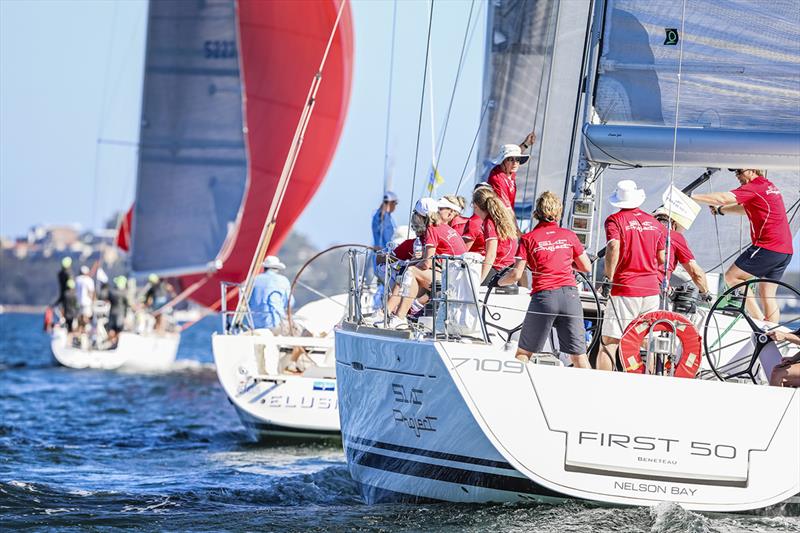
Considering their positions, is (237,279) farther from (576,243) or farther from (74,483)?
(576,243)

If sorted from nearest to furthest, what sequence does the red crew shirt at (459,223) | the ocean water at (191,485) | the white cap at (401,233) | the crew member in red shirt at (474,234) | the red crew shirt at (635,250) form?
1. the ocean water at (191,485)
2. the red crew shirt at (635,250)
3. the crew member in red shirt at (474,234)
4. the red crew shirt at (459,223)
5. the white cap at (401,233)

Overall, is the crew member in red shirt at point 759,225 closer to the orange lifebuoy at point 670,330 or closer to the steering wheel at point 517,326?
the steering wheel at point 517,326

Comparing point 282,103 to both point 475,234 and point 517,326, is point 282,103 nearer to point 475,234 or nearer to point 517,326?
point 475,234

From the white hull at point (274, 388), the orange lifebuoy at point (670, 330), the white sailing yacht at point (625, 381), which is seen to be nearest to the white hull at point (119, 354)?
the white hull at point (274, 388)

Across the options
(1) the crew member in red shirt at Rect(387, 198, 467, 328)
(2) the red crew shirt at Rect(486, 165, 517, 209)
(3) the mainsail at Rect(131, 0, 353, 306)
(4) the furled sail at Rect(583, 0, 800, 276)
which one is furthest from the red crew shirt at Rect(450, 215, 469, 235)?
(3) the mainsail at Rect(131, 0, 353, 306)

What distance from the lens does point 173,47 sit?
2544 centimetres

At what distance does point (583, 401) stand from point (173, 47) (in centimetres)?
2048

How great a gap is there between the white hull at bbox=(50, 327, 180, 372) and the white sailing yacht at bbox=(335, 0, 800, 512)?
1520 centimetres

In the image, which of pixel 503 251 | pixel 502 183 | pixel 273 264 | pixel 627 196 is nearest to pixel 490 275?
pixel 503 251

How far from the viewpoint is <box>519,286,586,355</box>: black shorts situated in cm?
681

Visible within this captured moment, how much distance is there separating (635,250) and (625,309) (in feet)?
1.12

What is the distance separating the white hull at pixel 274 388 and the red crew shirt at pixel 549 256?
4.85 meters

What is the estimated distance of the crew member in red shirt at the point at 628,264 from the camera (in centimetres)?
719

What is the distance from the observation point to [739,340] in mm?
7316
